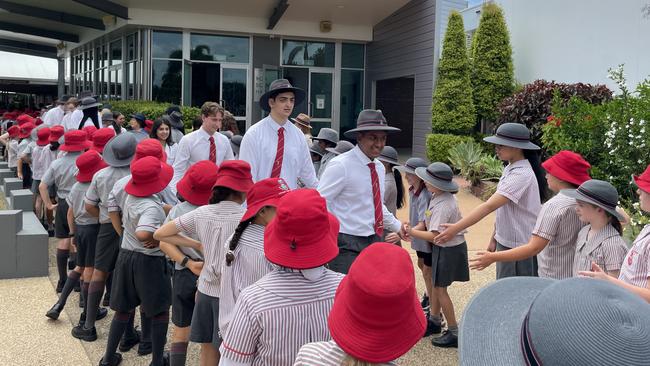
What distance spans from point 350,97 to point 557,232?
679 inches

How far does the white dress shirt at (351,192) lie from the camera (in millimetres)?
4527

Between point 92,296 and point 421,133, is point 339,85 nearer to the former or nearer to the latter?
point 421,133

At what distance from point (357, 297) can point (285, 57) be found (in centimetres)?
1856

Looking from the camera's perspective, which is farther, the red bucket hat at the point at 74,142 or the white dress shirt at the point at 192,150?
the white dress shirt at the point at 192,150

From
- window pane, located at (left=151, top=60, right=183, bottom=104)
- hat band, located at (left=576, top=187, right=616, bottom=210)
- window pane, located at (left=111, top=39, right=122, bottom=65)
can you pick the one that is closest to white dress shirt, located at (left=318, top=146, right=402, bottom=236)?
hat band, located at (left=576, top=187, right=616, bottom=210)

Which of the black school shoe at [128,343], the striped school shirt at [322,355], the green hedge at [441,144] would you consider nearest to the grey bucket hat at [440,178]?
the black school shoe at [128,343]

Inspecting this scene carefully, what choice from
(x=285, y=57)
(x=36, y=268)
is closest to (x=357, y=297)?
(x=36, y=268)

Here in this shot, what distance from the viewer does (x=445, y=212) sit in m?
5.15

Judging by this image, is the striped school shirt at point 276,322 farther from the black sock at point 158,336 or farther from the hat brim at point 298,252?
the black sock at point 158,336

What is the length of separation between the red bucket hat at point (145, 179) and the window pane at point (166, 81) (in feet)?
46.4

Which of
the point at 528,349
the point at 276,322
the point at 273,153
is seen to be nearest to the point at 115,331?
the point at 273,153

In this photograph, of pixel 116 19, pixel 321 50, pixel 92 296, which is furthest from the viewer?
pixel 321 50

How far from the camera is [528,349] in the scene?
1270mm

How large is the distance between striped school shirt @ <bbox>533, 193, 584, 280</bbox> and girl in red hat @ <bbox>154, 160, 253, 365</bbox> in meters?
2.02
